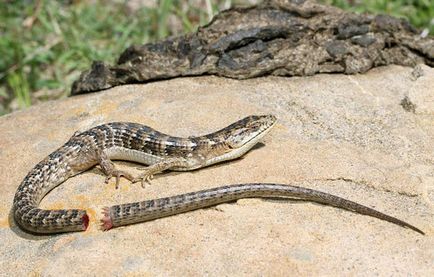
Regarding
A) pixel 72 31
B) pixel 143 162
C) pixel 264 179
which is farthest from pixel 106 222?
pixel 72 31

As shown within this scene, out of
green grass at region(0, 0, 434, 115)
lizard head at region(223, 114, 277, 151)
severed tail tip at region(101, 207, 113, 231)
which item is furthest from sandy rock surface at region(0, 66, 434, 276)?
green grass at region(0, 0, 434, 115)

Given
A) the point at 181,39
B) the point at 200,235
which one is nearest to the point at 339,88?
the point at 181,39

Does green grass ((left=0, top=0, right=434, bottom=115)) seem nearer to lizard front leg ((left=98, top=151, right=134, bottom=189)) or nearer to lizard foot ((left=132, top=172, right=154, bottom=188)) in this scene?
lizard front leg ((left=98, top=151, right=134, bottom=189))

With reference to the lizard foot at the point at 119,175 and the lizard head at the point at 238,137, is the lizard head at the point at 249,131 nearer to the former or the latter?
the lizard head at the point at 238,137

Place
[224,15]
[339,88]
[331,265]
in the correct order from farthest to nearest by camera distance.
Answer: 1. [224,15]
2. [339,88]
3. [331,265]

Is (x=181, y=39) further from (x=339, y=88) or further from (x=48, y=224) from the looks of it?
(x=48, y=224)
